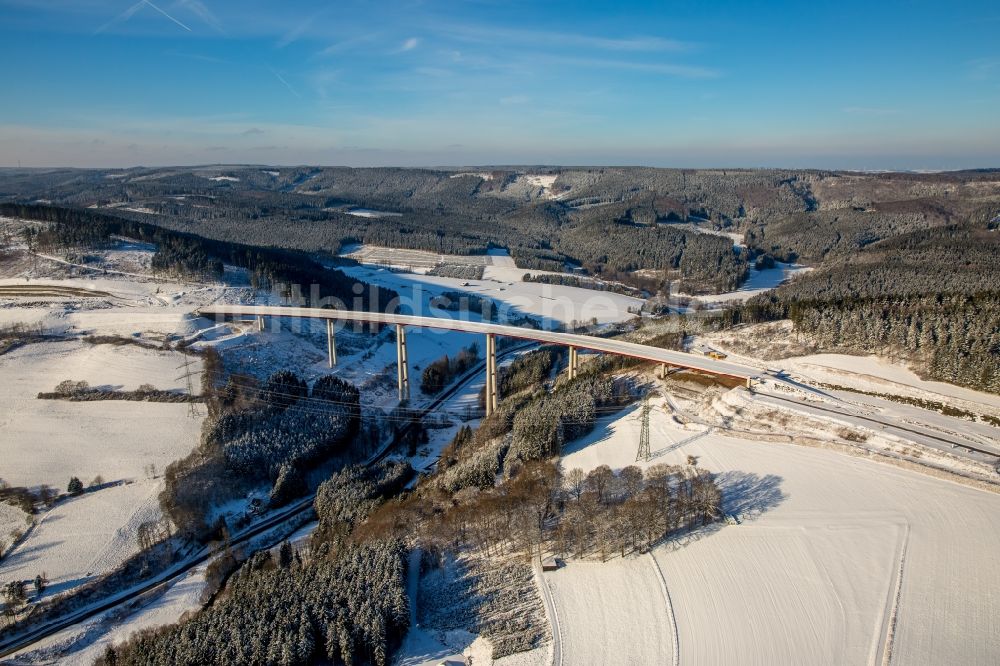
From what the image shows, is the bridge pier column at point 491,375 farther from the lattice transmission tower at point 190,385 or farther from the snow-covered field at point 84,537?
the snow-covered field at point 84,537

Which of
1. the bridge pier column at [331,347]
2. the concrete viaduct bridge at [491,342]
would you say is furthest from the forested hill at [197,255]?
the bridge pier column at [331,347]

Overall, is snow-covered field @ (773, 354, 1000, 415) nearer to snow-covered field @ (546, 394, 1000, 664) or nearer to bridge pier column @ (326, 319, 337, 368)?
snow-covered field @ (546, 394, 1000, 664)

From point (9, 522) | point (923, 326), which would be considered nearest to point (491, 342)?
point (923, 326)

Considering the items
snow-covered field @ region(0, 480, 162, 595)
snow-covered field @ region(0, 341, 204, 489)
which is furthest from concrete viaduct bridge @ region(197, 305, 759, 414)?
snow-covered field @ region(0, 480, 162, 595)

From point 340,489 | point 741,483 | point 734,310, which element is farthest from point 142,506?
point 734,310

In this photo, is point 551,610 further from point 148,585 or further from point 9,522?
point 9,522

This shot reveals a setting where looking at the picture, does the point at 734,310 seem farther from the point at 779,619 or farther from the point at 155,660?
the point at 155,660
